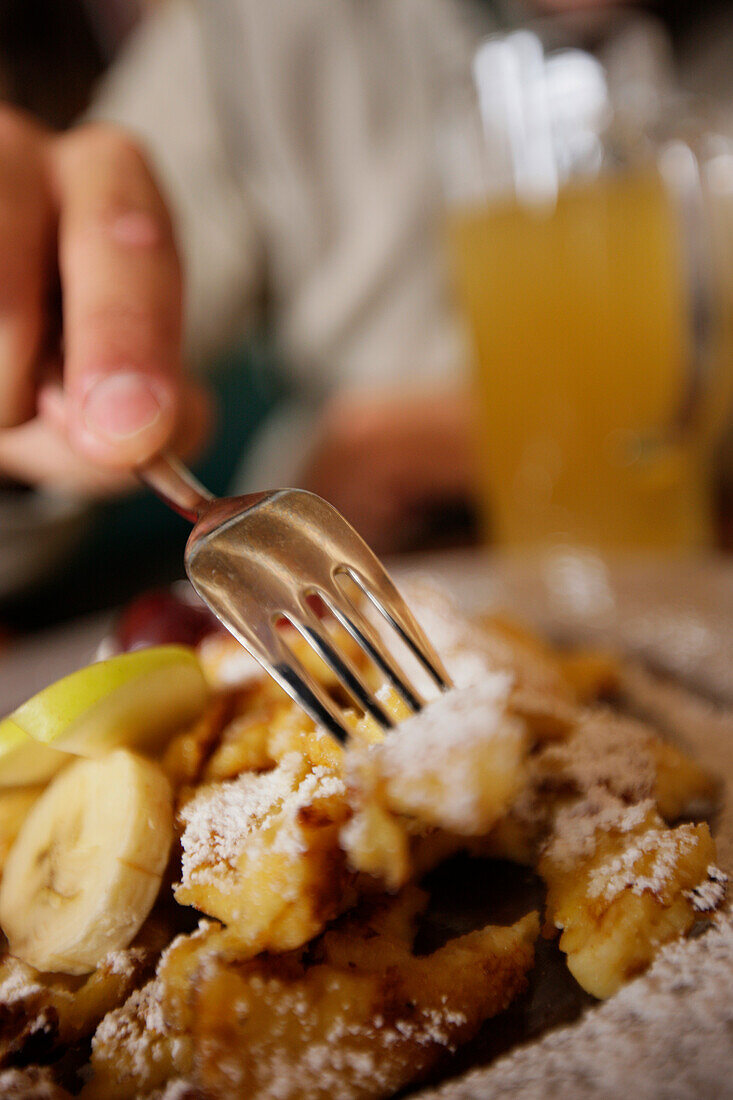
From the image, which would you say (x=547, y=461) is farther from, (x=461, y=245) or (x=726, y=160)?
(x=726, y=160)

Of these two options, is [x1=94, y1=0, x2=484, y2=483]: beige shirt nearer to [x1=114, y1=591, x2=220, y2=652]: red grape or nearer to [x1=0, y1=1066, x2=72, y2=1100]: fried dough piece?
[x1=114, y1=591, x2=220, y2=652]: red grape

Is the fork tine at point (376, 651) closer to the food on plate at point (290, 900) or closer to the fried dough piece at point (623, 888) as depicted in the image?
the food on plate at point (290, 900)

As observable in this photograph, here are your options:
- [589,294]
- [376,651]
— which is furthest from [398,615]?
[589,294]

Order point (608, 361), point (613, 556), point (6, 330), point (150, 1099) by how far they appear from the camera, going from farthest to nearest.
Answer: point (608, 361), point (613, 556), point (6, 330), point (150, 1099)

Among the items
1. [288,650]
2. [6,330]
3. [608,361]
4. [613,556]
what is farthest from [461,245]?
[288,650]

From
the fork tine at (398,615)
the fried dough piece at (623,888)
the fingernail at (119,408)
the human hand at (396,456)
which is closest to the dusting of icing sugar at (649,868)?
the fried dough piece at (623,888)

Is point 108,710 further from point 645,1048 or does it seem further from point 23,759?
point 645,1048

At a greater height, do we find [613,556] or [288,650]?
[288,650]
